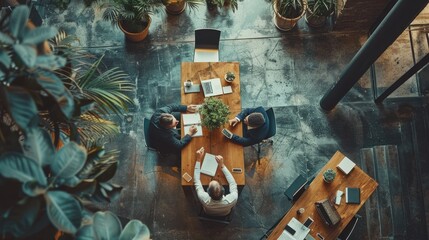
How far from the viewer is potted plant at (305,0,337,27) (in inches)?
247

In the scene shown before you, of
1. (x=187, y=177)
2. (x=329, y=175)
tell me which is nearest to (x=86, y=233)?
(x=187, y=177)

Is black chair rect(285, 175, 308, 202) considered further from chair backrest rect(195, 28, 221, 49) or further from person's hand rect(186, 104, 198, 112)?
chair backrest rect(195, 28, 221, 49)

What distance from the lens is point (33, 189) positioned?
2.26 meters

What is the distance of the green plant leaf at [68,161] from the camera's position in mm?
2422

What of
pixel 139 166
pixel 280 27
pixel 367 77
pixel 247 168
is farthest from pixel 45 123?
pixel 367 77

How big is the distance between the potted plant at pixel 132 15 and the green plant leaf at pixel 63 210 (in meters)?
4.18

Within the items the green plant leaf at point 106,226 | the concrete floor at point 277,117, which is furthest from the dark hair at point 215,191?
the green plant leaf at point 106,226

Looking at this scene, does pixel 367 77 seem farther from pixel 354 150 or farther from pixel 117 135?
pixel 117 135

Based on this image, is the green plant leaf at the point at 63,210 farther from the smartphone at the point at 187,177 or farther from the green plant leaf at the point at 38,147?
the smartphone at the point at 187,177

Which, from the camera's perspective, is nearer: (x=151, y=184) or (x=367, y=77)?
(x=151, y=184)

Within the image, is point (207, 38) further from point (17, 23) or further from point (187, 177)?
point (17, 23)

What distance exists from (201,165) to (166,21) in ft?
9.14

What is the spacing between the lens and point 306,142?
6.22 meters

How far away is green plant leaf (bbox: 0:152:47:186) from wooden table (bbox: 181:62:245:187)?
3.01 m
